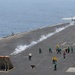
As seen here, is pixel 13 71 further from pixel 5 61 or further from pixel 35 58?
pixel 35 58

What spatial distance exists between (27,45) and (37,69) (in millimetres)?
26668

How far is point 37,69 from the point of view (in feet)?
160

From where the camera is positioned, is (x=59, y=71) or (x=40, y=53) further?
(x=40, y=53)

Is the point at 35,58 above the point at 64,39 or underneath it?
underneath

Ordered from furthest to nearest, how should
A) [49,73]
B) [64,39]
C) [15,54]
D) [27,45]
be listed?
[64,39] < [27,45] < [15,54] < [49,73]

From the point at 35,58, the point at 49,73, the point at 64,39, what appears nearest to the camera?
the point at 49,73

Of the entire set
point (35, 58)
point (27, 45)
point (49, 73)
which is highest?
point (27, 45)

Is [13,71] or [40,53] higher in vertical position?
[40,53]

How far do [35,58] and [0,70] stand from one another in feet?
35.3

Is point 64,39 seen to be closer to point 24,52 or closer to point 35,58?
point 24,52

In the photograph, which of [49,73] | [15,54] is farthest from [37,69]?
[15,54]

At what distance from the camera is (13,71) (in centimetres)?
4759

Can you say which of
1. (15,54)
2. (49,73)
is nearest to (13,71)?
(49,73)

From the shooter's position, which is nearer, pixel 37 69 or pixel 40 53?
pixel 37 69
